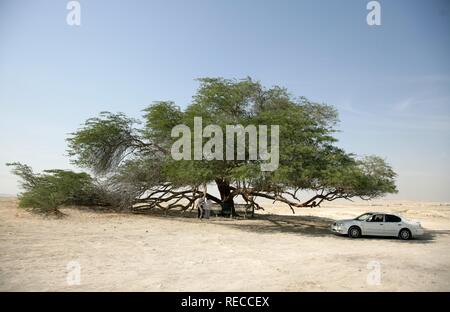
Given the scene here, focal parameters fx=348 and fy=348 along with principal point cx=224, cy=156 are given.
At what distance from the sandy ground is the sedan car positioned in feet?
1.95

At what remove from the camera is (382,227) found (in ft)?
56.7

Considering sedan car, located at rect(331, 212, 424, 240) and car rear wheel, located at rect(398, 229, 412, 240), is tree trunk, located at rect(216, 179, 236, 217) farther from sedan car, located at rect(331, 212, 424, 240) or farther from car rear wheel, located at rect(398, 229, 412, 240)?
car rear wheel, located at rect(398, 229, 412, 240)

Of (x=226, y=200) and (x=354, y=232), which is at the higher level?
(x=226, y=200)

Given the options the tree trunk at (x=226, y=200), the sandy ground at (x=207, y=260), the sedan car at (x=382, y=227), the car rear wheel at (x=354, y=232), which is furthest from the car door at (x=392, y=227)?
the tree trunk at (x=226, y=200)

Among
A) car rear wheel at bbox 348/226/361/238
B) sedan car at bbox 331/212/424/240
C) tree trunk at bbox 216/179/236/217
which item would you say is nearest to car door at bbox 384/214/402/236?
sedan car at bbox 331/212/424/240

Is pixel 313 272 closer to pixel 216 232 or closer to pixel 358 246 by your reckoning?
pixel 358 246

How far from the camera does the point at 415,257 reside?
40.0 feet

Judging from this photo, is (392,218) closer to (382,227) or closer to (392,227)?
(392,227)

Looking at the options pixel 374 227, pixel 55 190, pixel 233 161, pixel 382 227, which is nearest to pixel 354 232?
pixel 374 227

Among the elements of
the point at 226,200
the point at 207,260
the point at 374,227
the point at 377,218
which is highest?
the point at 226,200

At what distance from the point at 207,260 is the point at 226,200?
51.6 ft
